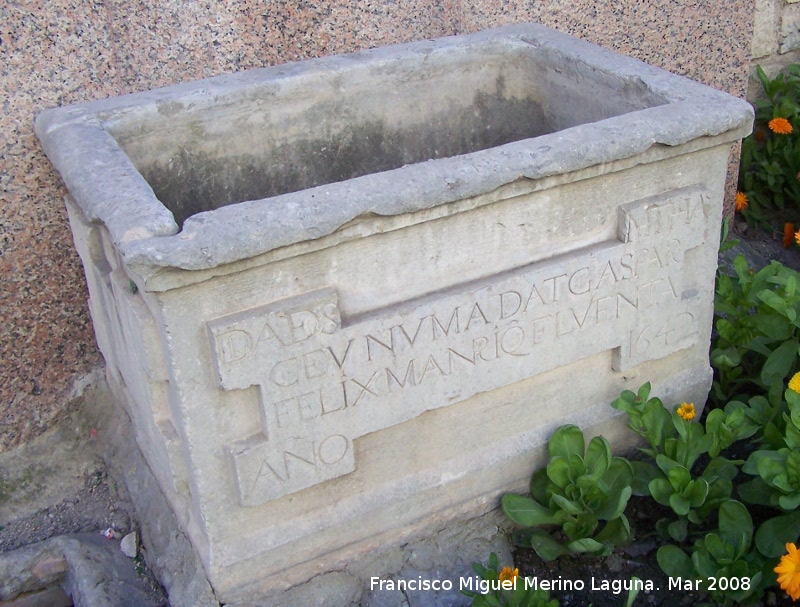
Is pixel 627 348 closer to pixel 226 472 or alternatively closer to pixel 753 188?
pixel 226 472

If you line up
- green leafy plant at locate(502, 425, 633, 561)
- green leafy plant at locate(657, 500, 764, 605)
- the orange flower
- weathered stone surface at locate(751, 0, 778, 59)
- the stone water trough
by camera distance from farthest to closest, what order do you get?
weathered stone surface at locate(751, 0, 778, 59), the orange flower, green leafy plant at locate(502, 425, 633, 561), green leafy plant at locate(657, 500, 764, 605), the stone water trough

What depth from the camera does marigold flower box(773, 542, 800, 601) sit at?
2.02 meters

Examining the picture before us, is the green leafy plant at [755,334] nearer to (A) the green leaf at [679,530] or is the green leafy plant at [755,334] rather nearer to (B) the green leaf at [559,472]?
(A) the green leaf at [679,530]

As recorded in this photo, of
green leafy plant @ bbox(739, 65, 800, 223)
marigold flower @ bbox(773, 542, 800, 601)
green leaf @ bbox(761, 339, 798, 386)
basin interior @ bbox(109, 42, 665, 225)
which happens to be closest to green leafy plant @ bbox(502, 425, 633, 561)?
marigold flower @ bbox(773, 542, 800, 601)

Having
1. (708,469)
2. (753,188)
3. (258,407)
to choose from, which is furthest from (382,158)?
(753,188)

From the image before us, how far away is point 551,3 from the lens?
3104 millimetres

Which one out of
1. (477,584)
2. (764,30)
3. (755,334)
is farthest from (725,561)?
(764,30)

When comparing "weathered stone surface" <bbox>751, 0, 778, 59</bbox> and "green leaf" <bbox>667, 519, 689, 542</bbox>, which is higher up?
"weathered stone surface" <bbox>751, 0, 778, 59</bbox>

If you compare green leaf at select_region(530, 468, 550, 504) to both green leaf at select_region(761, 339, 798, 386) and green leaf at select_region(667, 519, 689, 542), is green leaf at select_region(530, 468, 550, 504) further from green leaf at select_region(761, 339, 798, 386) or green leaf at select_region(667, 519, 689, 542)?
green leaf at select_region(761, 339, 798, 386)

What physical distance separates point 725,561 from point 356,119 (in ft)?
4.78

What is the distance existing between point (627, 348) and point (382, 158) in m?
0.87

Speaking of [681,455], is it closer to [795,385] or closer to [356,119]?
[795,385]

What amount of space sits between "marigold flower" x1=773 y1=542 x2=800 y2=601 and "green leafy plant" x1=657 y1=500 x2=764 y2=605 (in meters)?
0.08

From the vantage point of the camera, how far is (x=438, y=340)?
2125mm
